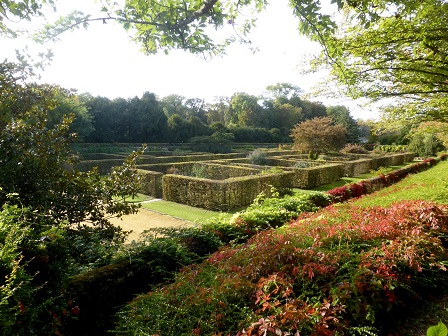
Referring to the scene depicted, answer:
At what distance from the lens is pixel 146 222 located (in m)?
7.84

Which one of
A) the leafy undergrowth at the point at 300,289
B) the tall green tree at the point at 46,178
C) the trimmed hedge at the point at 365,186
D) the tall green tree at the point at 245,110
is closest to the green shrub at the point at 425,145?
the trimmed hedge at the point at 365,186

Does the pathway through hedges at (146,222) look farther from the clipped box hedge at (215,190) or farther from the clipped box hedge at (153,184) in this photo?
the clipped box hedge at (153,184)

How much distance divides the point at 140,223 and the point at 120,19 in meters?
5.76

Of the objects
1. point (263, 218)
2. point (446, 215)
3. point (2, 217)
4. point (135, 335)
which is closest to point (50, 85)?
point (2, 217)

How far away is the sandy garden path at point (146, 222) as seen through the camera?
24.3ft

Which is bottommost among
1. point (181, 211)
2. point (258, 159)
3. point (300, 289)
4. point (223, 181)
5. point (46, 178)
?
point (181, 211)

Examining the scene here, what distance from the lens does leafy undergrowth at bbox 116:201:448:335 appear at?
211 cm

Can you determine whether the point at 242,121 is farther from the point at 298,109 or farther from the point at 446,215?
the point at 446,215

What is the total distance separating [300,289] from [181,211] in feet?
22.8

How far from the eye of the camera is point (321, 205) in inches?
318

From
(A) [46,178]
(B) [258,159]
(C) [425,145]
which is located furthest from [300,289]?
(C) [425,145]

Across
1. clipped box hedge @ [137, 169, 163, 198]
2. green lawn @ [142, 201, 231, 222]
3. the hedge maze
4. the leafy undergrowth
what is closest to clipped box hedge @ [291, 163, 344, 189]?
the hedge maze

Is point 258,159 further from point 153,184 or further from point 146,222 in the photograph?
point 146,222

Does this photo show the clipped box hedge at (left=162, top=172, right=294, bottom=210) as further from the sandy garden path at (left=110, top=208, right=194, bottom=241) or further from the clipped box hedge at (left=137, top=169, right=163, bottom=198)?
the sandy garden path at (left=110, top=208, right=194, bottom=241)
